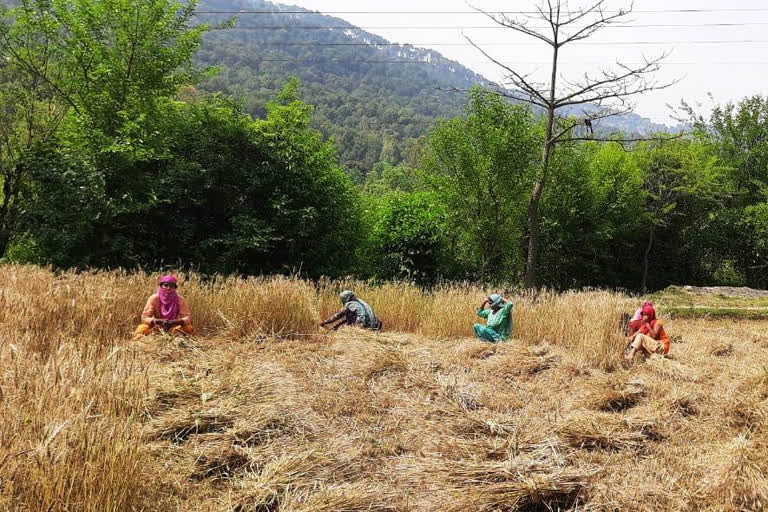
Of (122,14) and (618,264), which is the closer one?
(122,14)

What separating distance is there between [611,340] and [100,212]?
8.51m

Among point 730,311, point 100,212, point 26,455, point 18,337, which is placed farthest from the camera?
point 730,311

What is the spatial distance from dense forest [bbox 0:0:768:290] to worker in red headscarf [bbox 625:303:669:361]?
19.3ft

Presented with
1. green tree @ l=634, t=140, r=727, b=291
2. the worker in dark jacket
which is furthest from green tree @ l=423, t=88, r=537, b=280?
green tree @ l=634, t=140, r=727, b=291

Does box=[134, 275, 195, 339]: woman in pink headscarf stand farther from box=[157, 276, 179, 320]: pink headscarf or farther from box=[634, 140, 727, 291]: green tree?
box=[634, 140, 727, 291]: green tree

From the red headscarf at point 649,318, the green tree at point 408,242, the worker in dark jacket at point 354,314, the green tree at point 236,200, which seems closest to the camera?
the red headscarf at point 649,318

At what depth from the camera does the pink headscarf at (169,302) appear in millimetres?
5496

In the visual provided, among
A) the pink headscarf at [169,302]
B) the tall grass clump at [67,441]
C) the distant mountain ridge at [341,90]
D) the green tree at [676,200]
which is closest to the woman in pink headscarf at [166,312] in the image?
the pink headscarf at [169,302]

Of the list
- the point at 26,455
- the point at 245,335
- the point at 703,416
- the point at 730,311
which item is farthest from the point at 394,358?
the point at 730,311

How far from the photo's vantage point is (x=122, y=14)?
8.80 m

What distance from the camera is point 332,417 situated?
3562 mm

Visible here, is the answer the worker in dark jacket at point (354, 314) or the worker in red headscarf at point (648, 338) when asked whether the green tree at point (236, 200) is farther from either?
the worker in red headscarf at point (648, 338)

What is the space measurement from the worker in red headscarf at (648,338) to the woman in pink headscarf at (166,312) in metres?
5.17

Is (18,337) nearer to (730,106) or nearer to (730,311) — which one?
(730,311)
